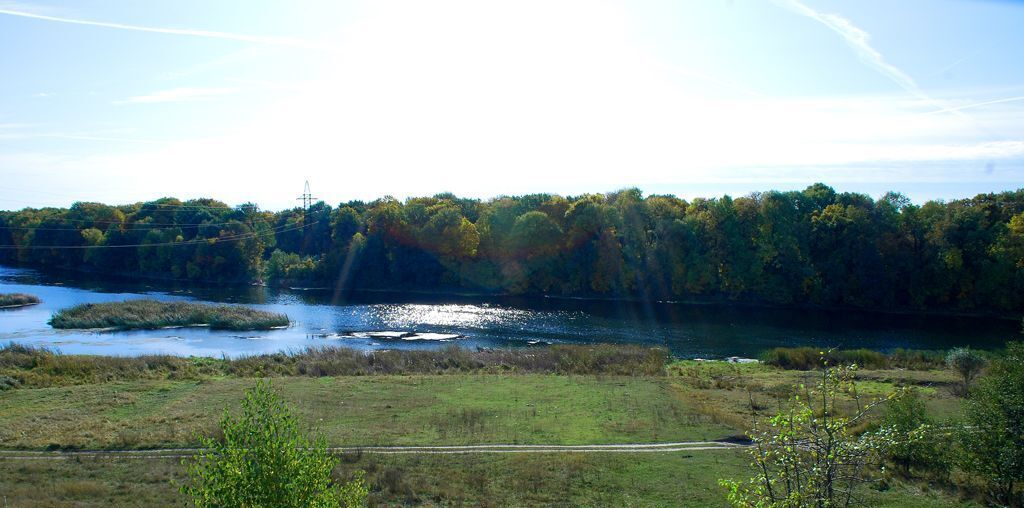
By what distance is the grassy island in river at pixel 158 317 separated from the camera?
57.0m

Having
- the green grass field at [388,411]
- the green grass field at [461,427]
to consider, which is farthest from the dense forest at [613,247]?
the green grass field at [388,411]

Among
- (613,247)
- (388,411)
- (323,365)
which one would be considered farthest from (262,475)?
(613,247)

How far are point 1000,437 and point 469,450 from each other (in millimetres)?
14661

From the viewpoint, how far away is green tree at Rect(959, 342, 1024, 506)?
17.4 metres

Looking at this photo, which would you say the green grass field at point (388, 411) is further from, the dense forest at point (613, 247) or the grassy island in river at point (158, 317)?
the dense forest at point (613, 247)

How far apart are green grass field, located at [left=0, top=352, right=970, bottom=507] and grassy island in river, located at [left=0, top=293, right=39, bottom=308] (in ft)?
154

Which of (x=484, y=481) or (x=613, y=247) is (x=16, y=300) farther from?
(x=484, y=481)

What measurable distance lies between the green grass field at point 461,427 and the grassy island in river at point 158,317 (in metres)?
28.0

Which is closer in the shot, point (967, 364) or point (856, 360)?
point (967, 364)

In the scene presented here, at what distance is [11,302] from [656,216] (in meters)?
69.3

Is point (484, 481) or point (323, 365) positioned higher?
point (323, 365)

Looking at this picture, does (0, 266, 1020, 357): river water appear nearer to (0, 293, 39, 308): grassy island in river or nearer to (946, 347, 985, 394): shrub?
(0, 293, 39, 308): grassy island in river

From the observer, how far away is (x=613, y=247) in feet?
264

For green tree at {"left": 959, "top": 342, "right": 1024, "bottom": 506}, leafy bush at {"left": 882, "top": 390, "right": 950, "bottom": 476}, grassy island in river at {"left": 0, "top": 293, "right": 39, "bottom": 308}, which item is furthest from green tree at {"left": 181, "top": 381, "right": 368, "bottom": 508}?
grassy island in river at {"left": 0, "top": 293, "right": 39, "bottom": 308}
